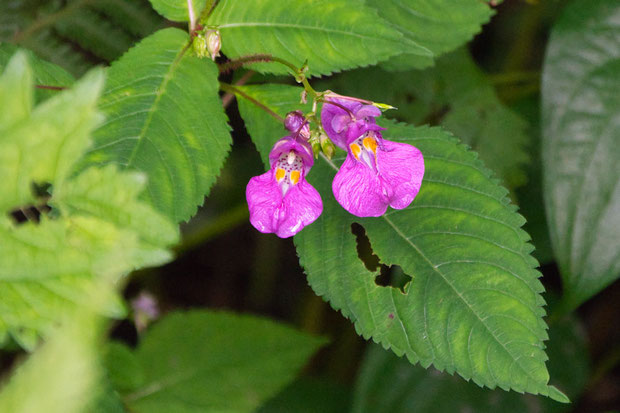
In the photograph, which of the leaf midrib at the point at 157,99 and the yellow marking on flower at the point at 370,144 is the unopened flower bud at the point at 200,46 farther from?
the yellow marking on flower at the point at 370,144

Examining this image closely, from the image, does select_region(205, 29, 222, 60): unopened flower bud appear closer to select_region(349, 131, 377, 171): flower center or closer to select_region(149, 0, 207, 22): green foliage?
select_region(149, 0, 207, 22): green foliage

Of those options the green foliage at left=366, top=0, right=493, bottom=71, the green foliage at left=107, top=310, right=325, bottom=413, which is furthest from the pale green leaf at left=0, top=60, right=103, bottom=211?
the green foliage at left=107, top=310, right=325, bottom=413

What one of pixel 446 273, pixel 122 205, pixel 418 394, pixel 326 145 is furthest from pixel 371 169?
pixel 418 394

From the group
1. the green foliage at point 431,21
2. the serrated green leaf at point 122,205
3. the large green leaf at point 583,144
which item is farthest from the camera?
the large green leaf at point 583,144

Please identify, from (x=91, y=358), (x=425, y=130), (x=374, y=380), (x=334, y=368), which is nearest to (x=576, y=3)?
(x=425, y=130)

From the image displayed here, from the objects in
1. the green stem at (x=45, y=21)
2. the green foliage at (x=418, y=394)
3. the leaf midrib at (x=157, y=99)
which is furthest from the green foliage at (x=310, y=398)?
the green stem at (x=45, y=21)

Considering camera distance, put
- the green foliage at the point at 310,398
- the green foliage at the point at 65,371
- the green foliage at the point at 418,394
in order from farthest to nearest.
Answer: the green foliage at the point at 310,398 → the green foliage at the point at 418,394 → the green foliage at the point at 65,371
